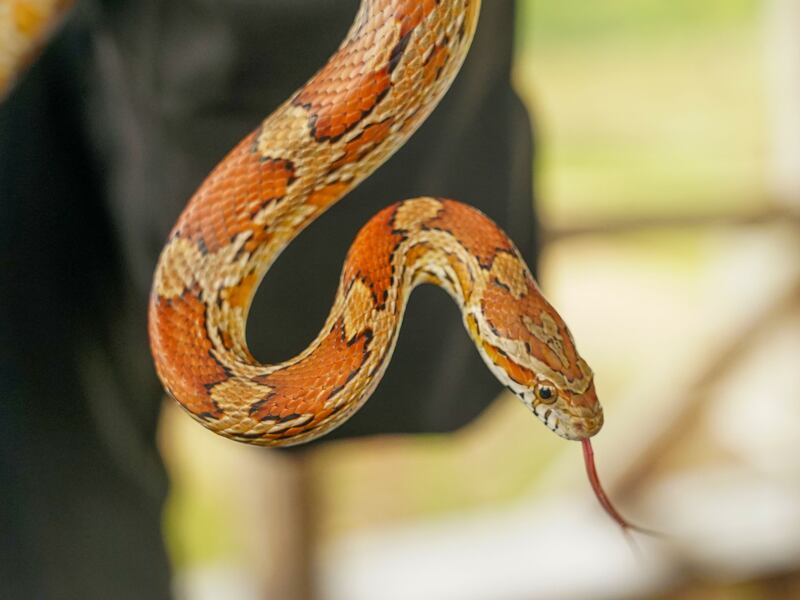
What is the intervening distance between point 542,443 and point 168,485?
0.99m

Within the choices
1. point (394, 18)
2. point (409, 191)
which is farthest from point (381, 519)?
point (394, 18)

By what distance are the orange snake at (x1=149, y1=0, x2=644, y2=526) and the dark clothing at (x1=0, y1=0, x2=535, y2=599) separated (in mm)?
88

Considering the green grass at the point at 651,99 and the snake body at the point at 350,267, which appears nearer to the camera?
the snake body at the point at 350,267

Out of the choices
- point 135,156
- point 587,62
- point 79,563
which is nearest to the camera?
point 135,156

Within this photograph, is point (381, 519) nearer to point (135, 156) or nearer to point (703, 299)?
point (703, 299)

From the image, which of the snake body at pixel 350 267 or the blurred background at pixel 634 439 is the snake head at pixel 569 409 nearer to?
the snake body at pixel 350 267

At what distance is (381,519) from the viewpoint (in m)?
2.00

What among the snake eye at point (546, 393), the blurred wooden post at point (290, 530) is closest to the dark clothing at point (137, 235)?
the snake eye at point (546, 393)

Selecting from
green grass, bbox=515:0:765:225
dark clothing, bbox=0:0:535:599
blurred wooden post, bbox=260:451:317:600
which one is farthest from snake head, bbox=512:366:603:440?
green grass, bbox=515:0:765:225

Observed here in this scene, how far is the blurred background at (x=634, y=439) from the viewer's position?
1.63 meters

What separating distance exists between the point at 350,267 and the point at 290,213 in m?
0.05

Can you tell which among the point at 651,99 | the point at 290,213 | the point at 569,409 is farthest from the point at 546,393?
the point at 651,99

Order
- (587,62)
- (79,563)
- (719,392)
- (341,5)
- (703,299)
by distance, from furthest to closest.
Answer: (587,62) < (703,299) < (719,392) < (79,563) < (341,5)

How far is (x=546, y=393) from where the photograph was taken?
429 mm
